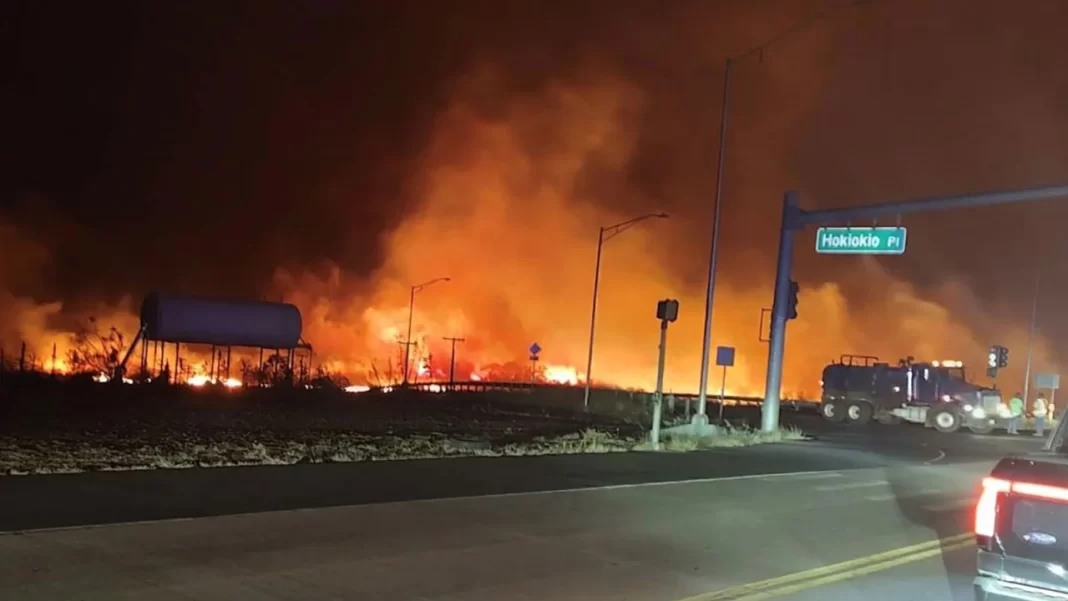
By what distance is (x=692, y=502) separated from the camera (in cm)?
1366

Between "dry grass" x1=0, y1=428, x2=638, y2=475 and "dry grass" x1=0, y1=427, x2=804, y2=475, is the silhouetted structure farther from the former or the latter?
"dry grass" x1=0, y1=428, x2=638, y2=475

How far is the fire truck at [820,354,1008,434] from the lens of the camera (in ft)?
129

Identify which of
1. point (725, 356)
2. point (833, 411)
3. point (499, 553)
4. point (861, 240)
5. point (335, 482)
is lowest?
point (833, 411)

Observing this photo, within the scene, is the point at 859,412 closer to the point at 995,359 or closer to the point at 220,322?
the point at 995,359

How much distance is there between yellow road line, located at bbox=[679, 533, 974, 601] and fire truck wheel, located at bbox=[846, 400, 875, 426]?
102 ft

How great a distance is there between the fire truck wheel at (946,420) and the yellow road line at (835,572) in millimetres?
28611

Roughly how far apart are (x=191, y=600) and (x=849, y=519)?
8.84 m

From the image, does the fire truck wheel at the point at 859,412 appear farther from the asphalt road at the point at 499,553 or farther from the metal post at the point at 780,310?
the asphalt road at the point at 499,553

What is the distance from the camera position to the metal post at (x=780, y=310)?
90.4 ft

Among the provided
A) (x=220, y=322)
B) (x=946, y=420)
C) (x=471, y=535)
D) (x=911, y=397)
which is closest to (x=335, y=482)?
(x=471, y=535)

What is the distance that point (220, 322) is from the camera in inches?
1702

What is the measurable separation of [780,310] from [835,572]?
18.8 meters

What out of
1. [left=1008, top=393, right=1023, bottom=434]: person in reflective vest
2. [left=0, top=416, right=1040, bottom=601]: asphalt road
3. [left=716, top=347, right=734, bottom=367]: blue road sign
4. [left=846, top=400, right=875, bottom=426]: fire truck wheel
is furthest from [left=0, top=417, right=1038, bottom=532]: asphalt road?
[left=846, top=400, right=875, bottom=426]: fire truck wheel

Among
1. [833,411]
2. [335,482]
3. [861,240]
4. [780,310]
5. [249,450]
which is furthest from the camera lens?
[833,411]
